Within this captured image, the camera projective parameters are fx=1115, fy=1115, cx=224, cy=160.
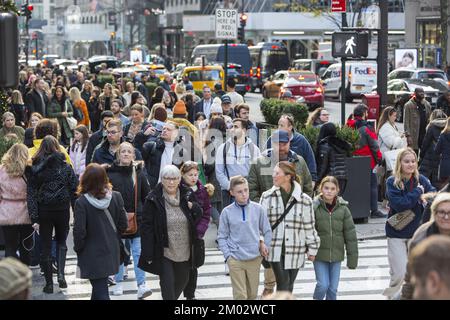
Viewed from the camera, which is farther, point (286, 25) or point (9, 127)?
point (286, 25)

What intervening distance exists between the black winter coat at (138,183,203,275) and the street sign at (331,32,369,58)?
9983 mm

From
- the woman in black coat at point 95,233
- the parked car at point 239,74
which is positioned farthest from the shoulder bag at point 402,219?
the parked car at point 239,74

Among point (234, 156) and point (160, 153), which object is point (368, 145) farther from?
point (160, 153)

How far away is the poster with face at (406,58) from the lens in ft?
160

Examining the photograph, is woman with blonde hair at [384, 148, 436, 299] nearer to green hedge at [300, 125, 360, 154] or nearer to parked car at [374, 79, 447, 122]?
green hedge at [300, 125, 360, 154]

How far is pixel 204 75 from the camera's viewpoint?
142 feet

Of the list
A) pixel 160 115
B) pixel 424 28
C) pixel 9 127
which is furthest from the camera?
pixel 424 28

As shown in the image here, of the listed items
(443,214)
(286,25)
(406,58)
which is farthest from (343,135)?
(286,25)

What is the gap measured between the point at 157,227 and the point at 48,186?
2.11 m

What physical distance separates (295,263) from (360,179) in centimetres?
655

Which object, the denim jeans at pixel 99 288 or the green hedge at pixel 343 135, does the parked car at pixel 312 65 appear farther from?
the denim jeans at pixel 99 288

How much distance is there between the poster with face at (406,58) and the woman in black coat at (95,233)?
1579 inches

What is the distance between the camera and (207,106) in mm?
22547

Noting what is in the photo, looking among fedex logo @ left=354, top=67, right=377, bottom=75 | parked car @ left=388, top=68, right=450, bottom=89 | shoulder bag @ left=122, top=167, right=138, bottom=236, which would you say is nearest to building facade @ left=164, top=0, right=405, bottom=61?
fedex logo @ left=354, top=67, right=377, bottom=75
